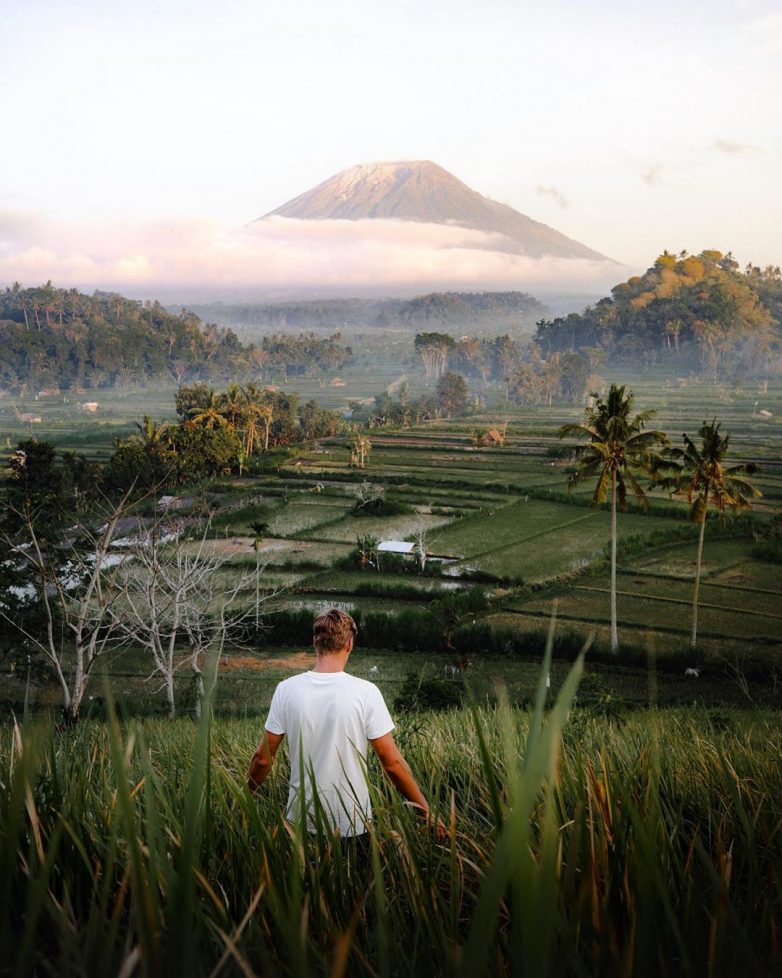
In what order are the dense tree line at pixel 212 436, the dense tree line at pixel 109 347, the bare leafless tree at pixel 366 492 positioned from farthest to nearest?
1. the dense tree line at pixel 109 347
2. the dense tree line at pixel 212 436
3. the bare leafless tree at pixel 366 492

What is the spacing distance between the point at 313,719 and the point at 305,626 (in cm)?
1878

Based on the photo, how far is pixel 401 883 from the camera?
4.19ft

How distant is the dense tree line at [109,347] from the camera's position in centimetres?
6625

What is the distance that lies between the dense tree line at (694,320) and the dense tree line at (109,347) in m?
28.8

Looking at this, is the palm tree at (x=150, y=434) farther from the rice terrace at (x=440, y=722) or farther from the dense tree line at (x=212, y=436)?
the rice terrace at (x=440, y=722)

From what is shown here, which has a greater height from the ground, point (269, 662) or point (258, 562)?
point (258, 562)

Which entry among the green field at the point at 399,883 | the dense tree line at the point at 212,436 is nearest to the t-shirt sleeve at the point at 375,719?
the green field at the point at 399,883

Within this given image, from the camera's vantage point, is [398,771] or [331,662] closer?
[398,771]

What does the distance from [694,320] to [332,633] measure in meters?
77.7

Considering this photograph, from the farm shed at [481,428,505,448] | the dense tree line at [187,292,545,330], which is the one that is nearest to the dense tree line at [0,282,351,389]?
the farm shed at [481,428,505,448]

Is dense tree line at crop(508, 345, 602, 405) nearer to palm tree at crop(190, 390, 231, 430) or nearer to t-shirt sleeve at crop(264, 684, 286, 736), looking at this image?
palm tree at crop(190, 390, 231, 430)

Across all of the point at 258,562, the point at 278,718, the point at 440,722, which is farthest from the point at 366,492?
the point at 278,718

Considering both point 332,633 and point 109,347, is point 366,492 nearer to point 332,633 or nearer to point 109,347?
point 332,633

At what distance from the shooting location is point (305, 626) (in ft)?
68.1
